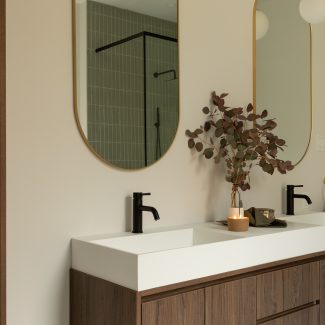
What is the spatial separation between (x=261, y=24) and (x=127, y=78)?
0.96 meters

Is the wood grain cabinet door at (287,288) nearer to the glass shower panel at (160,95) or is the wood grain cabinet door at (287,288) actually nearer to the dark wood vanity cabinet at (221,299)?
the dark wood vanity cabinet at (221,299)

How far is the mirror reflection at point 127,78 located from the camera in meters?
1.84

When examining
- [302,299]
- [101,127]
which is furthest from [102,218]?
[302,299]

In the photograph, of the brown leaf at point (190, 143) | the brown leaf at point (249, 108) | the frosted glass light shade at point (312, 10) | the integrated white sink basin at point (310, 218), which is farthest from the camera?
the frosted glass light shade at point (312, 10)

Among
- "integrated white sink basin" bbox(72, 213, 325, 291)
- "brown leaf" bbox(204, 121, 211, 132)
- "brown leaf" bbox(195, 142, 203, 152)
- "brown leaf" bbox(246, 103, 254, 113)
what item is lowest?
"integrated white sink basin" bbox(72, 213, 325, 291)

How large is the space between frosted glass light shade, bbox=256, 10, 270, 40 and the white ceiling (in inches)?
23.4

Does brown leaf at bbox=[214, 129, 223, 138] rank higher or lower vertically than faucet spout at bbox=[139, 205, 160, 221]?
higher

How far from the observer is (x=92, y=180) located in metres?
1.86

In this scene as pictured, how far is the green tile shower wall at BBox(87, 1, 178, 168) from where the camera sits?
6.12 feet

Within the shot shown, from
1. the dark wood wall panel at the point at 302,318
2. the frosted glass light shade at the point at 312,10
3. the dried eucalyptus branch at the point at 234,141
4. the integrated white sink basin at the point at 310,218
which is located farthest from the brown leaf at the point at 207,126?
the frosted glass light shade at the point at 312,10

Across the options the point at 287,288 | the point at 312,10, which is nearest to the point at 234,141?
the point at 287,288

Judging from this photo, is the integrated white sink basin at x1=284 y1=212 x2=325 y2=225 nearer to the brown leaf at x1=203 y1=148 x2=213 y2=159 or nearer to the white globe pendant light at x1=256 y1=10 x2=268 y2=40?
the brown leaf at x1=203 y1=148 x2=213 y2=159

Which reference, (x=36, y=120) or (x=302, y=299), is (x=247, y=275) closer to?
(x=302, y=299)

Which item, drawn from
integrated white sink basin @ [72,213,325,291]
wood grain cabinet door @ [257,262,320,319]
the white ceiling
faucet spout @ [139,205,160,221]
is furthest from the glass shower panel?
wood grain cabinet door @ [257,262,320,319]
